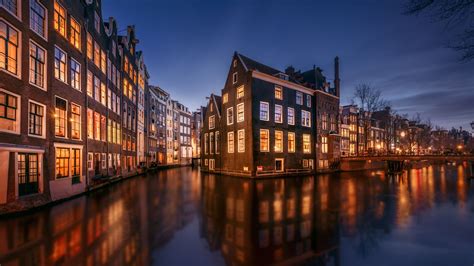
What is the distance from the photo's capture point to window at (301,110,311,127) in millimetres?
40656

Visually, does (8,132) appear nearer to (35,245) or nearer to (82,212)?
(82,212)

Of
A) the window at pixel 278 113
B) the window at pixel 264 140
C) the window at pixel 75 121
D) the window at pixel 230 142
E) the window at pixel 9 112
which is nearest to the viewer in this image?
the window at pixel 9 112

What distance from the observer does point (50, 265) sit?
641cm

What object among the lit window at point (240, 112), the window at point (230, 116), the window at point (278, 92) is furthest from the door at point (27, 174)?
the window at point (278, 92)

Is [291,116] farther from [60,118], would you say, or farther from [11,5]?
[11,5]

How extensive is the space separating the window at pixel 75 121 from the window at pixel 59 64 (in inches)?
100

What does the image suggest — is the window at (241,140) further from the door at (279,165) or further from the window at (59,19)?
the window at (59,19)

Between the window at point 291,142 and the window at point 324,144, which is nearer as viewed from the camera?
the window at point 291,142

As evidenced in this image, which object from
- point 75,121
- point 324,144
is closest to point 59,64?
point 75,121

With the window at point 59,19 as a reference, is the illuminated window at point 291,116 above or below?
below

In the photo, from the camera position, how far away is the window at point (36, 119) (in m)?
14.5

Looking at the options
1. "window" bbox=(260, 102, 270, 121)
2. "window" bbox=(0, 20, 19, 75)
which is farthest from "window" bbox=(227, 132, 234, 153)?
"window" bbox=(0, 20, 19, 75)

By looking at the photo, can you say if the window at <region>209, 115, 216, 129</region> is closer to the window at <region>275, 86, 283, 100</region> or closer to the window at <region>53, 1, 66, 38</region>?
the window at <region>275, 86, 283, 100</region>

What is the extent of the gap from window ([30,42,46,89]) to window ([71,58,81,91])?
11.9 ft
